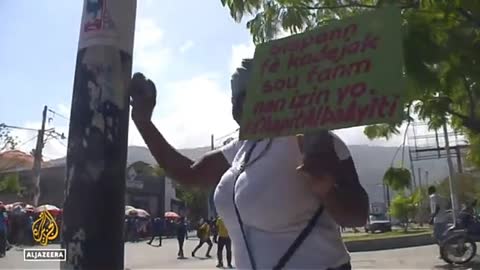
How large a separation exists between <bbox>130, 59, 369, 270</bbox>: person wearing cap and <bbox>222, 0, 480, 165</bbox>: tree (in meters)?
1.13

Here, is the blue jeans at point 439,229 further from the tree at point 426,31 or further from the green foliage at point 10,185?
the green foliage at point 10,185

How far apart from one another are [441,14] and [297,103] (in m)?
2.87

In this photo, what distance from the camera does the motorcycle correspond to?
9891 mm

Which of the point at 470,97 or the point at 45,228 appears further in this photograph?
the point at 45,228

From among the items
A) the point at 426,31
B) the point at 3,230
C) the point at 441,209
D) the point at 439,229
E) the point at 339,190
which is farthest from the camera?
the point at 3,230

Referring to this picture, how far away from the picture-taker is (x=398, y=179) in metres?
6.61

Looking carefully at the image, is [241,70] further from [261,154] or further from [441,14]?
[441,14]

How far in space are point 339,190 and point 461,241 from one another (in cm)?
930

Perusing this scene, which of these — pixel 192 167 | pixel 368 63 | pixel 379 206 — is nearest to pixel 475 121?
pixel 192 167

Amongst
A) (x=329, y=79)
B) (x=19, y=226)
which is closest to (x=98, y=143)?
(x=329, y=79)

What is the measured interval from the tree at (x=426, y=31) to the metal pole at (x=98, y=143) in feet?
3.98

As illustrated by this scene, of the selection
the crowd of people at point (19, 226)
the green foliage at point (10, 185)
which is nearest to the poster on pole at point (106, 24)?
the crowd of people at point (19, 226)

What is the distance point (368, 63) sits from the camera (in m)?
1.57

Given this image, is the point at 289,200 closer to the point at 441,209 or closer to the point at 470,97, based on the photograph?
the point at 470,97
